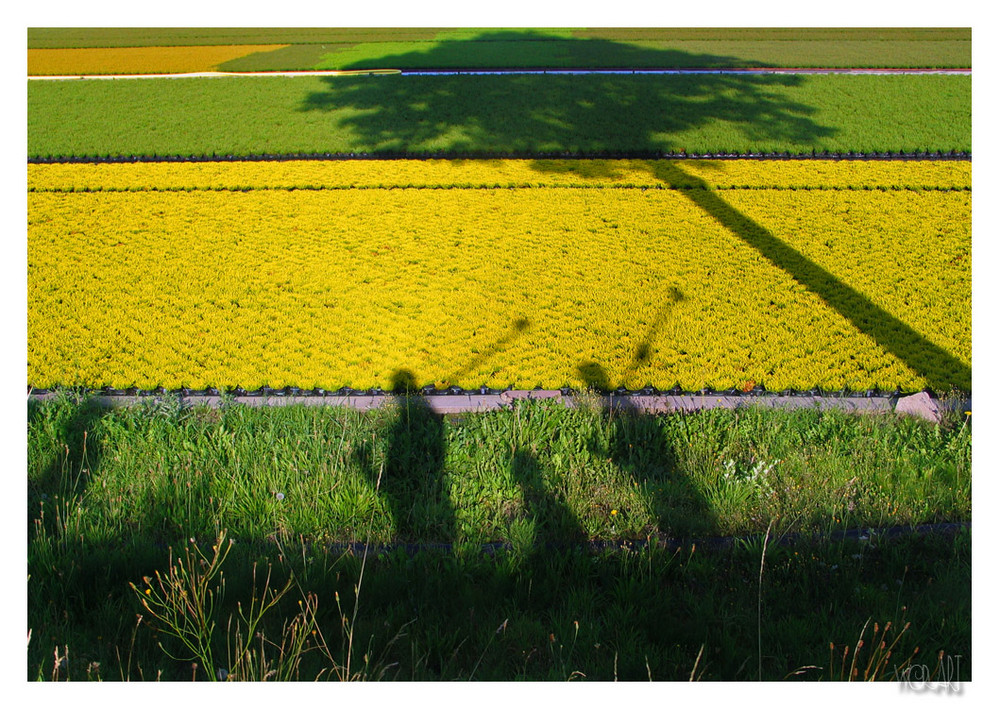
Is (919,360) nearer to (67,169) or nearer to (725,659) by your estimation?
(725,659)

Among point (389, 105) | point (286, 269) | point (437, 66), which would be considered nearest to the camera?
point (286, 269)

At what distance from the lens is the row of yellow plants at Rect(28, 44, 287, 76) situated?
16.1m

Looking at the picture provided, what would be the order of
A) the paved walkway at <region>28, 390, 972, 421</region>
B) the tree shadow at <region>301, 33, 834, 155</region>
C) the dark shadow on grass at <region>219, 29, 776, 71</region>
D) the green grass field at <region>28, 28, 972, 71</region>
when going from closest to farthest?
the paved walkway at <region>28, 390, 972, 421</region> → the tree shadow at <region>301, 33, 834, 155</region> → the dark shadow on grass at <region>219, 29, 776, 71</region> → the green grass field at <region>28, 28, 972, 71</region>

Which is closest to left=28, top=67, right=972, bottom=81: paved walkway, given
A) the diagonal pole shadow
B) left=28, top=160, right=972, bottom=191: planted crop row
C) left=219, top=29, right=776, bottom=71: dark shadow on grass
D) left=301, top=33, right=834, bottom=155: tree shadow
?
left=219, top=29, right=776, bottom=71: dark shadow on grass

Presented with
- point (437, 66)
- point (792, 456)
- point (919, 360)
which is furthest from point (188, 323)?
point (437, 66)

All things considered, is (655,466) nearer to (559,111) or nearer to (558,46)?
(559,111)

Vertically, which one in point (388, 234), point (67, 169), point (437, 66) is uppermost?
point (437, 66)

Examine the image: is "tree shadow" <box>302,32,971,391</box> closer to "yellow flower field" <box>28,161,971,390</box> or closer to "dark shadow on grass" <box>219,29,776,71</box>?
"yellow flower field" <box>28,161,971,390</box>

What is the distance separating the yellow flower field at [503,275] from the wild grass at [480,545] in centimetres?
77

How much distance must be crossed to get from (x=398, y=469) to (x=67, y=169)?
8.27 metres

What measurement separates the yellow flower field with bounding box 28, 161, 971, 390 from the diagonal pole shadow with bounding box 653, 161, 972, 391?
0.03m

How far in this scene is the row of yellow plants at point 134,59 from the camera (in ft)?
53.0

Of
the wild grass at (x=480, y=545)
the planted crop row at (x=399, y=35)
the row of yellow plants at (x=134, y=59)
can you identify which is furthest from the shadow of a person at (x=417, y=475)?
the planted crop row at (x=399, y=35)

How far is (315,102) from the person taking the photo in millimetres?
12625
